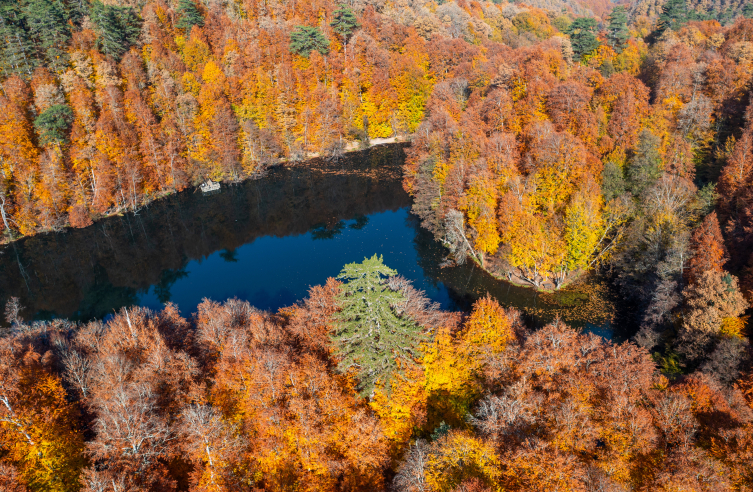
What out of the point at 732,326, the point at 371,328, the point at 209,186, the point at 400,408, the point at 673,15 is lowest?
the point at 209,186

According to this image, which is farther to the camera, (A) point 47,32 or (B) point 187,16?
(B) point 187,16

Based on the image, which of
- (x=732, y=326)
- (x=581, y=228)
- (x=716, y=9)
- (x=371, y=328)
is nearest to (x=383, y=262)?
(x=581, y=228)

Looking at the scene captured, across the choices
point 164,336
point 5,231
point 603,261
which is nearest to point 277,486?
point 164,336

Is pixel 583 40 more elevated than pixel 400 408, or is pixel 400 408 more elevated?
pixel 583 40

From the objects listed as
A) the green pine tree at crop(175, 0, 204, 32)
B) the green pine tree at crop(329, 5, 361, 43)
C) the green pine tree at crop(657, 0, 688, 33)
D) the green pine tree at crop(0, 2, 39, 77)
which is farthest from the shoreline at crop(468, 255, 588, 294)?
the green pine tree at crop(175, 0, 204, 32)

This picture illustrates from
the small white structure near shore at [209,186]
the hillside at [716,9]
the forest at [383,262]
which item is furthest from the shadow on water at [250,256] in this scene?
the hillside at [716,9]

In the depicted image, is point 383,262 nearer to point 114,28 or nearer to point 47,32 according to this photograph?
point 114,28

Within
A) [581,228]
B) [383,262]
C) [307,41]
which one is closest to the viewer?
[581,228]

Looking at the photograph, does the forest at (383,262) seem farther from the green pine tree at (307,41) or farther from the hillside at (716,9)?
the hillside at (716,9)
